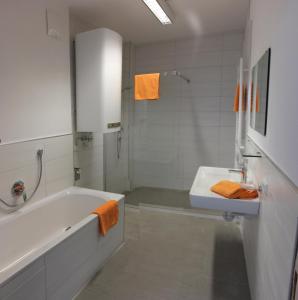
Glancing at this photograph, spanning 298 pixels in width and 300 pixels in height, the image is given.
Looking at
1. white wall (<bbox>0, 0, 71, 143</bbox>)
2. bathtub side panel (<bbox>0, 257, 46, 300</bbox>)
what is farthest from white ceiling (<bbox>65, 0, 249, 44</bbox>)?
bathtub side panel (<bbox>0, 257, 46, 300</bbox>)

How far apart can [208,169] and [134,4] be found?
2022 millimetres

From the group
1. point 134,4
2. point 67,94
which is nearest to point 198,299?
point 67,94

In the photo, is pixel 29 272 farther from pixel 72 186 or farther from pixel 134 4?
pixel 134 4

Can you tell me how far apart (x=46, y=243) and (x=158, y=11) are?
265 centimetres

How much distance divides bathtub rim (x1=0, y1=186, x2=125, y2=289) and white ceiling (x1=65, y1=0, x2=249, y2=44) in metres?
2.10

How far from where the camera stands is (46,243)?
209cm

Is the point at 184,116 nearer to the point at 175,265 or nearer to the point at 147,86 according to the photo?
the point at 147,86

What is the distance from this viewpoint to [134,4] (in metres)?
2.62

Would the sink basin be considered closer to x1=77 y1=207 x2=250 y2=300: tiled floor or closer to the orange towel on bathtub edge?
x1=77 y1=207 x2=250 y2=300: tiled floor

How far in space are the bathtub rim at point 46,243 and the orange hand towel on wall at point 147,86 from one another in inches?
59.3

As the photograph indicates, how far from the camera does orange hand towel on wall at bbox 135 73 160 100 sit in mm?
3258

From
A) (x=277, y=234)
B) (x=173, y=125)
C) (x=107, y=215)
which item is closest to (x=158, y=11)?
(x=173, y=125)

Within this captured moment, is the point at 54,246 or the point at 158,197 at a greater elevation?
the point at 54,246

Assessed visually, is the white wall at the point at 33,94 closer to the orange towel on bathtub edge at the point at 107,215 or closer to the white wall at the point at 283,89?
the orange towel on bathtub edge at the point at 107,215
